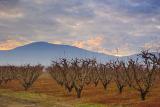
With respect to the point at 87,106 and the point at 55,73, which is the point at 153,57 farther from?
the point at 55,73

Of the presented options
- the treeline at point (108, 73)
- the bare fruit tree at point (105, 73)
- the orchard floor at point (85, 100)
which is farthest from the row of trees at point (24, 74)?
the orchard floor at point (85, 100)

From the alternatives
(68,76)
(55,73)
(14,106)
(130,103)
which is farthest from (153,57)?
(55,73)

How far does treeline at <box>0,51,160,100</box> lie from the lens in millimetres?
52562

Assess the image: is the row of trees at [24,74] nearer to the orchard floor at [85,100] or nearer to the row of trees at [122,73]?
the row of trees at [122,73]

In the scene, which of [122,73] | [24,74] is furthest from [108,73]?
[24,74]

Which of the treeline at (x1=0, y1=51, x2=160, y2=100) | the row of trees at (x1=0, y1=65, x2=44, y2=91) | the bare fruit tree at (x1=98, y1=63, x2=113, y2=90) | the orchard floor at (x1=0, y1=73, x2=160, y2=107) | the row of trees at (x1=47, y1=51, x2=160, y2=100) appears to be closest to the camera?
the orchard floor at (x1=0, y1=73, x2=160, y2=107)

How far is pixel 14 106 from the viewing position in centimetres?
4703

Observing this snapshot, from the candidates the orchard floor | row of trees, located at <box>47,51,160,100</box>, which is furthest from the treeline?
the orchard floor

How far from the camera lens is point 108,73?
8538 centimetres

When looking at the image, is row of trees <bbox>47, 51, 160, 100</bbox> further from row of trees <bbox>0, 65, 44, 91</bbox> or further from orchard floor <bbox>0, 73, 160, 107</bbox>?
row of trees <bbox>0, 65, 44, 91</bbox>

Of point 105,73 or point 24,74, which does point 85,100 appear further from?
point 24,74

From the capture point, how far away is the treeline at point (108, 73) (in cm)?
5256

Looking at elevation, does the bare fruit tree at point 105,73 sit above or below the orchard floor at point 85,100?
above

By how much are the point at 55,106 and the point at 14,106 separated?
4.92 m
